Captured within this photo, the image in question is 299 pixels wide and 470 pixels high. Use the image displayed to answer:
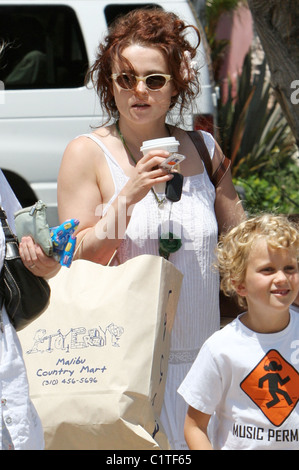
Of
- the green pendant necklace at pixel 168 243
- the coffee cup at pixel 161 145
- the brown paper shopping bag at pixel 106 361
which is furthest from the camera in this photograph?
the green pendant necklace at pixel 168 243

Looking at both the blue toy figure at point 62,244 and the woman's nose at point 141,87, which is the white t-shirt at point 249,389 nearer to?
the blue toy figure at point 62,244

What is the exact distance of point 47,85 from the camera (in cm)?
604

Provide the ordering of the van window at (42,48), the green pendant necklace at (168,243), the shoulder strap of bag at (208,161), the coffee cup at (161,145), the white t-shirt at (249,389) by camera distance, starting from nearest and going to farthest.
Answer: the white t-shirt at (249,389), the coffee cup at (161,145), the green pendant necklace at (168,243), the shoulder strap of bag at (208,161), the van window at (42,48)

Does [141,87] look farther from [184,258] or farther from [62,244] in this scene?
[62,244]

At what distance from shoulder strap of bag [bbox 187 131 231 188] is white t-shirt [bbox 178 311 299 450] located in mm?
716

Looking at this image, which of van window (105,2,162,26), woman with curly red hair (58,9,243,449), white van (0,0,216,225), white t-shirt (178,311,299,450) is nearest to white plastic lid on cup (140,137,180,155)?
woman with curly red hair (58,9,243,449)

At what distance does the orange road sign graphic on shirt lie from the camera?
2.52m

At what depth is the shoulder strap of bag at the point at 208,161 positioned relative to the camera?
310 cm

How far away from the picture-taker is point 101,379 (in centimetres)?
→ 264

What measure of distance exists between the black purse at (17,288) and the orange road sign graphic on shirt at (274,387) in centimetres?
69

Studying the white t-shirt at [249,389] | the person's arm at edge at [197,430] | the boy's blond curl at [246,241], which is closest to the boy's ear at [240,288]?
the boy's blond curl at [246,241]

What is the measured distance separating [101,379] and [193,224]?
656 millimetres

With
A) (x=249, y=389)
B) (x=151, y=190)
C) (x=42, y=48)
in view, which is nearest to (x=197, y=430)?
(x=249, y=389)
